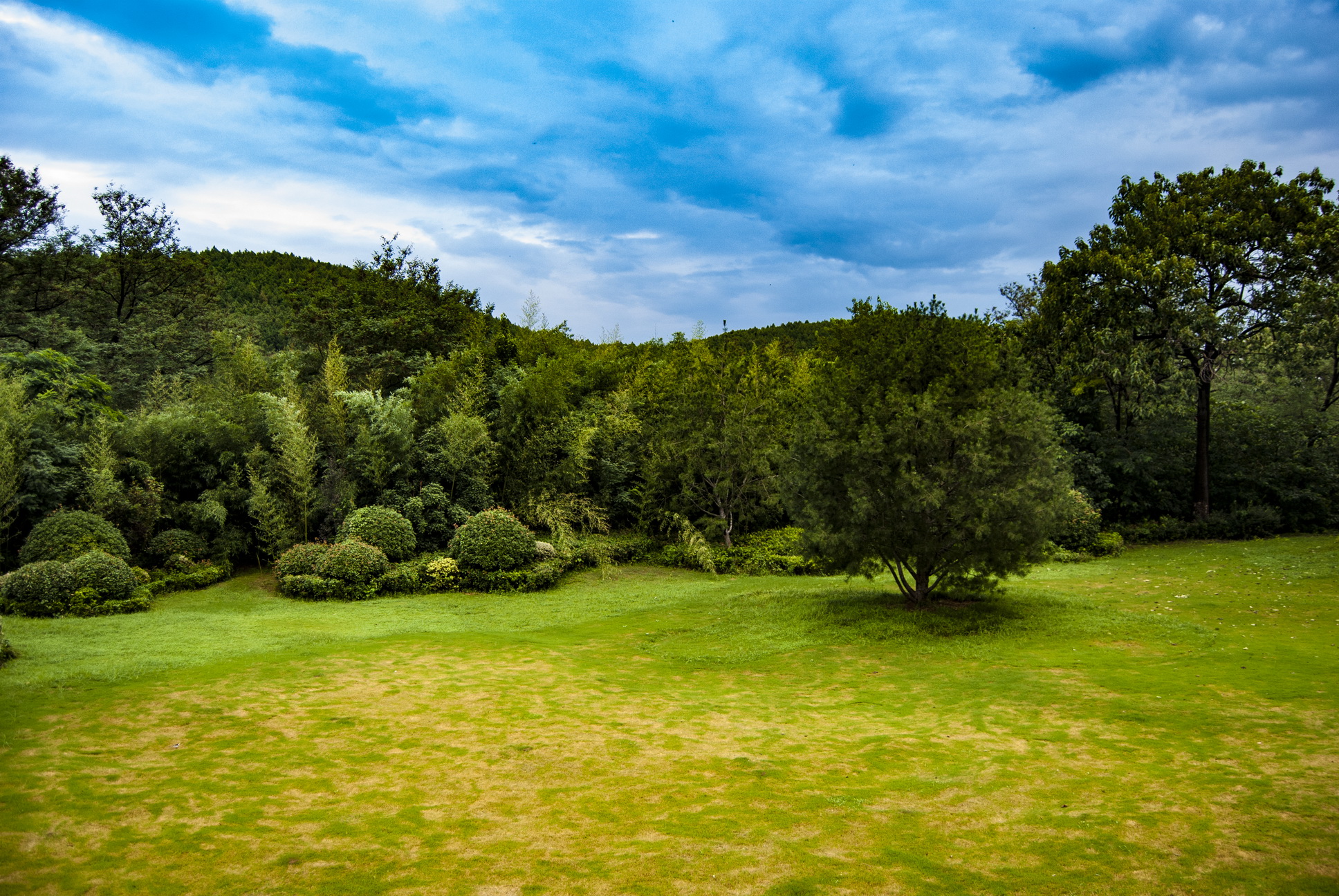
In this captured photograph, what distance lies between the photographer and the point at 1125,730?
6684 mm

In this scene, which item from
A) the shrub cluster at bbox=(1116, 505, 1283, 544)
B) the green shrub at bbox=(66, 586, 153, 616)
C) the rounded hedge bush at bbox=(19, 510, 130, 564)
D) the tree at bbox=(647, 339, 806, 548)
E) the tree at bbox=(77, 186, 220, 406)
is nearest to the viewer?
the green shrub at bbox=(66, 586, 153, 616)

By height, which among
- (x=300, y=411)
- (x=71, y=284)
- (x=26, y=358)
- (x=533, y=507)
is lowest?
(x=533, y=507)

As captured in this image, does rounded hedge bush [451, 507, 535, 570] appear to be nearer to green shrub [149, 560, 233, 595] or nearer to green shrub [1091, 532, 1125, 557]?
green shrub [149, 560, 233, 595]

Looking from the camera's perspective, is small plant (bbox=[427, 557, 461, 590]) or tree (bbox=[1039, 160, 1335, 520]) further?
tree (bbox=[1039, 160, 1335, 520])

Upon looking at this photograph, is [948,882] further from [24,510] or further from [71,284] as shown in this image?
[71,284]

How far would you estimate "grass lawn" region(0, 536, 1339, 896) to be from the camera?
14.1ft

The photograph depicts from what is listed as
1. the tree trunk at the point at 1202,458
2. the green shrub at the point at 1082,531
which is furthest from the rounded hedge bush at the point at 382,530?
the tree trunk at the point at 1202,458

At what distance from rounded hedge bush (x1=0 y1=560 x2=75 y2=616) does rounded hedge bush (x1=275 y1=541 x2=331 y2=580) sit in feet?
11.4

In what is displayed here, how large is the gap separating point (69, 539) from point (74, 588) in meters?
1.92

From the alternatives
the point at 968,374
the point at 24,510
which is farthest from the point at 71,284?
the point at 968,374

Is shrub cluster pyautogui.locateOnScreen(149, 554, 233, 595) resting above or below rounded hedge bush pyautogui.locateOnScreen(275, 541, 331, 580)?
below

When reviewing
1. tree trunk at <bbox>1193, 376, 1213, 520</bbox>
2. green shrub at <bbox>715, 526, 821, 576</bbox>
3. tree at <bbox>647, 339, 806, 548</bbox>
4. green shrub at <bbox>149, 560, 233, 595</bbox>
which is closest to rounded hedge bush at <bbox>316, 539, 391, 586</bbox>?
green shrub at <bbox>149, 560, 233, 595</bbox>

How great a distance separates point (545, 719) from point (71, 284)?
2963cm

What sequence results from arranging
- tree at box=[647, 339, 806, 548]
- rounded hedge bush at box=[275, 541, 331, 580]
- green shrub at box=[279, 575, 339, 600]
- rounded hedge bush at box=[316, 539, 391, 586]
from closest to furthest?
green shrub at box=[279, 575, 339, 600]
rounded hedge bush at box=[316, 539, 391, 586]
rounded hedge bush at box=[275, 541, 331, 580]
tree at box=[647, 339, 806, 548]
